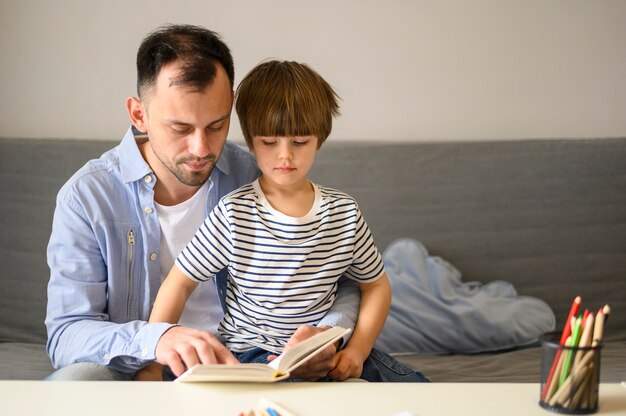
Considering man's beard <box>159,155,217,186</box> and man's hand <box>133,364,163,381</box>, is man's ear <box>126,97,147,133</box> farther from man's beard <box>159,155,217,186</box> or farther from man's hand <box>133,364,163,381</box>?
man's hand <box>133,364,163,381</box>

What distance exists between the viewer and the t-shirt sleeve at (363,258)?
156 cm

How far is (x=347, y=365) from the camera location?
1.48 meters

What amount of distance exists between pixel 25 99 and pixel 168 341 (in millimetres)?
1452

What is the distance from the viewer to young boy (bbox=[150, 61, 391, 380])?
1.47 metres

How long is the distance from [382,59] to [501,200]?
1.95 feet

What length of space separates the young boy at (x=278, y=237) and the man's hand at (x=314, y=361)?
34 mm

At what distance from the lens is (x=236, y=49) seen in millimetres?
2580

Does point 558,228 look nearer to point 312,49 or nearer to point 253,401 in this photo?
point 312,49

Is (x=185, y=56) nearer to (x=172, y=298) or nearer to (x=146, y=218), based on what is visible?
(x=146, y=218)

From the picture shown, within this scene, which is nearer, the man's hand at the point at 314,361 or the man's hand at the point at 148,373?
the man's hand at the point at 314,361

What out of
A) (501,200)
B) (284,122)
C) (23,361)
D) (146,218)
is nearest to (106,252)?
(146,218)

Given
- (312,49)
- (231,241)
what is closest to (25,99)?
(312,49)

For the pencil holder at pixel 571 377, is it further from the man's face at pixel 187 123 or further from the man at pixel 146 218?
the man's face at pixel 187 123

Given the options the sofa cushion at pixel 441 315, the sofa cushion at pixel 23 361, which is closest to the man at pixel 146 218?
the sofa cushion at pixel 23 361
